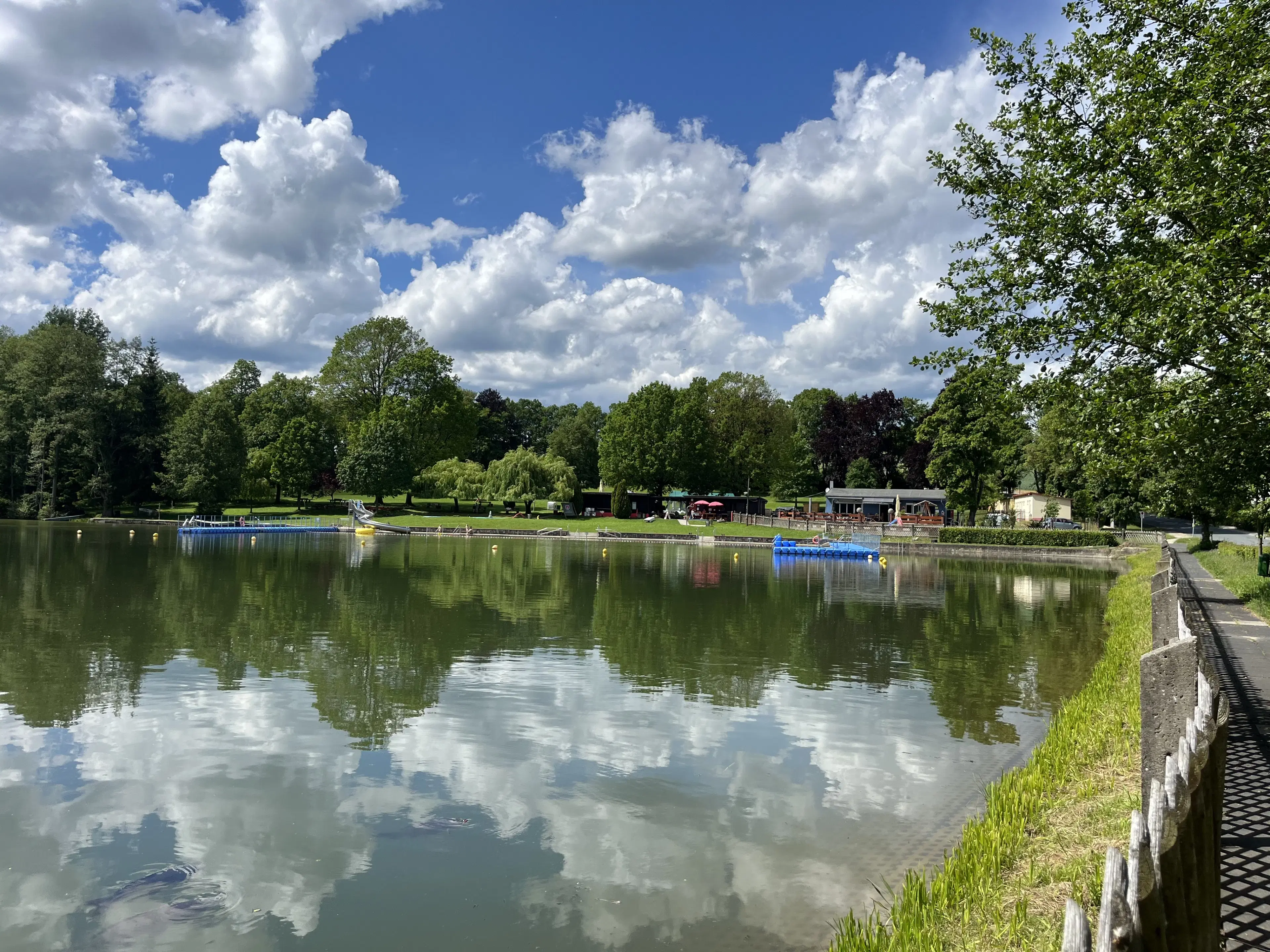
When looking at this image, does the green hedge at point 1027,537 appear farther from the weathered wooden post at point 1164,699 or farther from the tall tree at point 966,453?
the weathered wooden post at point 1164,699

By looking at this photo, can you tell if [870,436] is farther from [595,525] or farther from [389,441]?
[389,441]

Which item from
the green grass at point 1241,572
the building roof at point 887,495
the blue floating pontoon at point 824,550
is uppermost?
the building roof at point 887,495

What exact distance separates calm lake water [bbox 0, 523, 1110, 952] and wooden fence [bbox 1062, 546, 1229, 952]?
3.04 meters

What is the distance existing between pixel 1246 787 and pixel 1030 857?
2.46m

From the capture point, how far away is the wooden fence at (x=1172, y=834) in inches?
119

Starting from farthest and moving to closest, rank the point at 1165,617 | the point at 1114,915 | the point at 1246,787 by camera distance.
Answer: the point at 1165,617 < the point at 1246,787 < the point at 1114,915

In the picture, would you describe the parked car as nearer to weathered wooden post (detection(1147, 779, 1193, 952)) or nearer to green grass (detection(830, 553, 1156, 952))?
green grass (detection(830, 553, 1156, 952))

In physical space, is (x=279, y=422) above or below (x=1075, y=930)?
above

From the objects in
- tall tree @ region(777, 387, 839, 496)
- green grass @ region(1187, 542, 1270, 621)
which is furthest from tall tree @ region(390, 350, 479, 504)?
green grass @ region(1187, 542, 1270, 621)

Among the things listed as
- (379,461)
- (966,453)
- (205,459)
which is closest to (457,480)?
(379,461)

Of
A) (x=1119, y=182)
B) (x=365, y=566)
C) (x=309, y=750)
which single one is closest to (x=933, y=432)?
(x=365, y=566)

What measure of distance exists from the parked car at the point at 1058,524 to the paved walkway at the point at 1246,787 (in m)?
62.4

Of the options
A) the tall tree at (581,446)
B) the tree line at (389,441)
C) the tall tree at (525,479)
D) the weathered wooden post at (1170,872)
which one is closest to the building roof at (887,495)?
the tree line at (389,441)

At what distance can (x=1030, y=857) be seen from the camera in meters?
7.30
